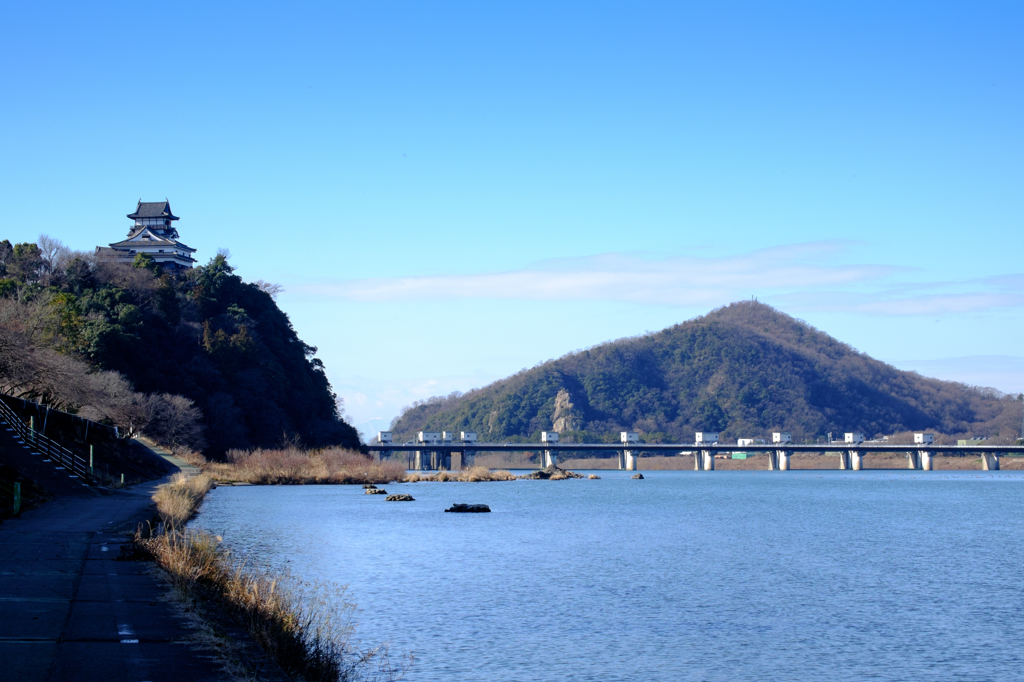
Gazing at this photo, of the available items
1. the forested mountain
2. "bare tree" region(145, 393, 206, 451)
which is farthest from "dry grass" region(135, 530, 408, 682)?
"bare tree" region(145, 393, 206, 451)

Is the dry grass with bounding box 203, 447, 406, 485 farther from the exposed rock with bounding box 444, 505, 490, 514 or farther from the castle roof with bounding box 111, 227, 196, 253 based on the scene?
the castle roof with bounding box 111, 227, 196, 253

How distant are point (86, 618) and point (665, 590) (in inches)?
694

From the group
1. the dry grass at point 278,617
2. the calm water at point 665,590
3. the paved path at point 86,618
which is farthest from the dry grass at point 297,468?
the dry grass at point 278,617

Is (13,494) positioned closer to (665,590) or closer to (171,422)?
(665,590)

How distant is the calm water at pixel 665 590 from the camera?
19.5 m

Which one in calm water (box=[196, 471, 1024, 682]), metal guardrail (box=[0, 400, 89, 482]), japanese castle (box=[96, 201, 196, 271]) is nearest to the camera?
calm water (box=[196, 471, 1024, 682])

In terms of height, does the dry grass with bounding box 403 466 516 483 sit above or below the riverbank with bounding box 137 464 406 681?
below

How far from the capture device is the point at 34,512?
32.5m

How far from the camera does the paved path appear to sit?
12.3 m

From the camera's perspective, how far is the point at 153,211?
167625mm

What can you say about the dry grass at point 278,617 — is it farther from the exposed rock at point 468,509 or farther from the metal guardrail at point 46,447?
the exposed rock at point 468,509

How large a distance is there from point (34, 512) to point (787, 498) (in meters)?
70.8

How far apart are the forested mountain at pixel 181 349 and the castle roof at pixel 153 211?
92.8ft

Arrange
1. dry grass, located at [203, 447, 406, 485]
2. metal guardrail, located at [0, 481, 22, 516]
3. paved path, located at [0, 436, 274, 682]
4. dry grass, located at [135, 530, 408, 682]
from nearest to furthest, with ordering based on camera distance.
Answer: paved path, located at [0, 436, 274, 682], dry grass, located at [135, 530, 408, 682], metal guardrail, located at [0, 481, 22, 516], dry grass, located at [203, 447, 406, 485]
